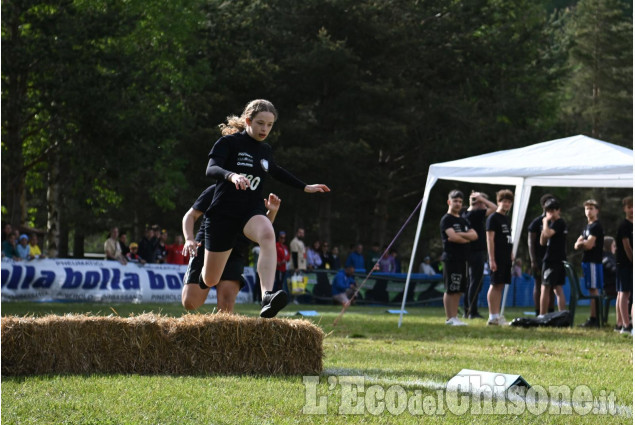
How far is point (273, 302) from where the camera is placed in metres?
7.38

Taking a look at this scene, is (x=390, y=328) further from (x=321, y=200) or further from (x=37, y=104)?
(x=321, y=200)

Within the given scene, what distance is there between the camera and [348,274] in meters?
25.6

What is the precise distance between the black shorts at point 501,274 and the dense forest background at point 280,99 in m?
16.3

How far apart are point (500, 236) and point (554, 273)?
3.26ft

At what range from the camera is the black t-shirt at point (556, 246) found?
49.5 feet

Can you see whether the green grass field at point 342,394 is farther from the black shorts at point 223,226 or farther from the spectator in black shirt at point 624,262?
the spectator in black shirt at point 624,262

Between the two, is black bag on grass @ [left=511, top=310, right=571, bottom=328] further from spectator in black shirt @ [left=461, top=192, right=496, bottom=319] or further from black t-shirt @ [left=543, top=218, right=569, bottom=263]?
spectator in black shirt @ [left=461, top=192, right=496, bottom=319]

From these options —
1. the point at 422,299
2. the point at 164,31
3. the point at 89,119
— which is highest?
the point at 164,31

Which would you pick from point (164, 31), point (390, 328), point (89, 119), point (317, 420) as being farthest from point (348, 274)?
point (317, 420)

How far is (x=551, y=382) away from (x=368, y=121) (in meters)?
29.7

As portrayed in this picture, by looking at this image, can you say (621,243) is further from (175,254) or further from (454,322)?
(175,254)

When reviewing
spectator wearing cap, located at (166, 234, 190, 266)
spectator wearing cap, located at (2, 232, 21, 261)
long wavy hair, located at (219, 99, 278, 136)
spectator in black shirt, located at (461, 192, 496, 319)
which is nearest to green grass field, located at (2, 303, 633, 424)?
long wavy hair, located at (219, 99, 278, 136)

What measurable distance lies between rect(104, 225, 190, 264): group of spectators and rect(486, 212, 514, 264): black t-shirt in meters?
9.85

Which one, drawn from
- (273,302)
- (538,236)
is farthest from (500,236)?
(273,302)
